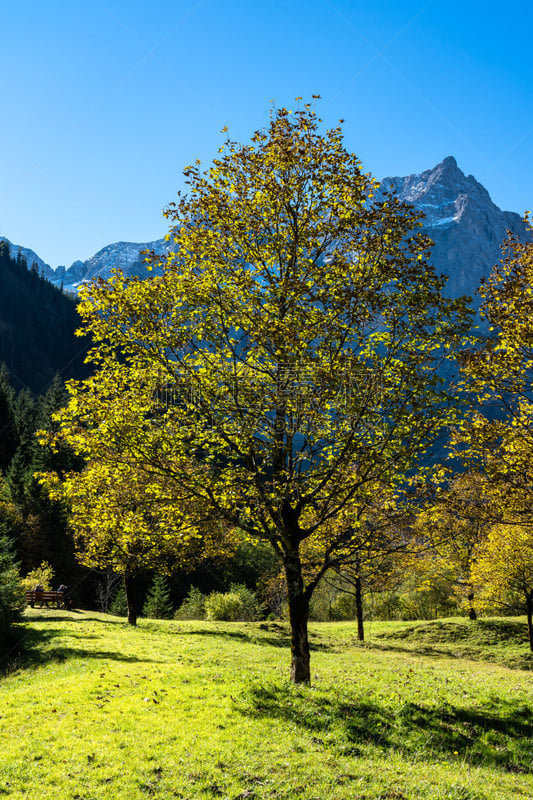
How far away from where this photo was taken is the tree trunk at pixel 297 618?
1323cm

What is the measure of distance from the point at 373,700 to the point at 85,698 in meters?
7.43

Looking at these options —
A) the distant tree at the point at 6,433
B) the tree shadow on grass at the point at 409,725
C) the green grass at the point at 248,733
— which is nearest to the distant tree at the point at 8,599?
the green grass at the point at 248,733

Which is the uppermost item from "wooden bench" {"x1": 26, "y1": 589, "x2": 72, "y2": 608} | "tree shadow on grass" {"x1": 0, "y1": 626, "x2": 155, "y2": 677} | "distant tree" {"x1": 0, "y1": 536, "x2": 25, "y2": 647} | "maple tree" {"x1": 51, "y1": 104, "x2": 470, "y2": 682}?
"maple tree" {"x1": 51, "y1": 104, "x2": 470, "y2": 682}

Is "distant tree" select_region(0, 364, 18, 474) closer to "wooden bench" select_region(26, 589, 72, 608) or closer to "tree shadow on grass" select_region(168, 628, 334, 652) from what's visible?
"wooden bench" select_region(26, 589, 72, 608)

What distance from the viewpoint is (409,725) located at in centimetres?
1087

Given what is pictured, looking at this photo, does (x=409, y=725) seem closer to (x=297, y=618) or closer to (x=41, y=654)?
(x=297, y=618)

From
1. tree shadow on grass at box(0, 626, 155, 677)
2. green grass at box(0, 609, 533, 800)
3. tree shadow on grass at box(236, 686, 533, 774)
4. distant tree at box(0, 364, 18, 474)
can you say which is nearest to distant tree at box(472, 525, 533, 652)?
green grass at box(0, 609, 533, 800)

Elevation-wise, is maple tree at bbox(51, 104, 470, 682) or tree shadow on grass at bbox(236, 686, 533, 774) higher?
maple tree at bbox(51, 104, 470, 682)

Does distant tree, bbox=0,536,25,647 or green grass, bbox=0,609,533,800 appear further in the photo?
distant tree, bbox=0,536,25,647

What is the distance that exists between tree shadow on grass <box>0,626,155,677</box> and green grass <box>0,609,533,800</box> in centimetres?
13

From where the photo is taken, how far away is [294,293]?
12375 millimetres

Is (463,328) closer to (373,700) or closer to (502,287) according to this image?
(502,287)

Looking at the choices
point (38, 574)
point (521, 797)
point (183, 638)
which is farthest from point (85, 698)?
point (38, 574)

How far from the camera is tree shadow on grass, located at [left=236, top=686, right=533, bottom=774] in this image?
9727mm
